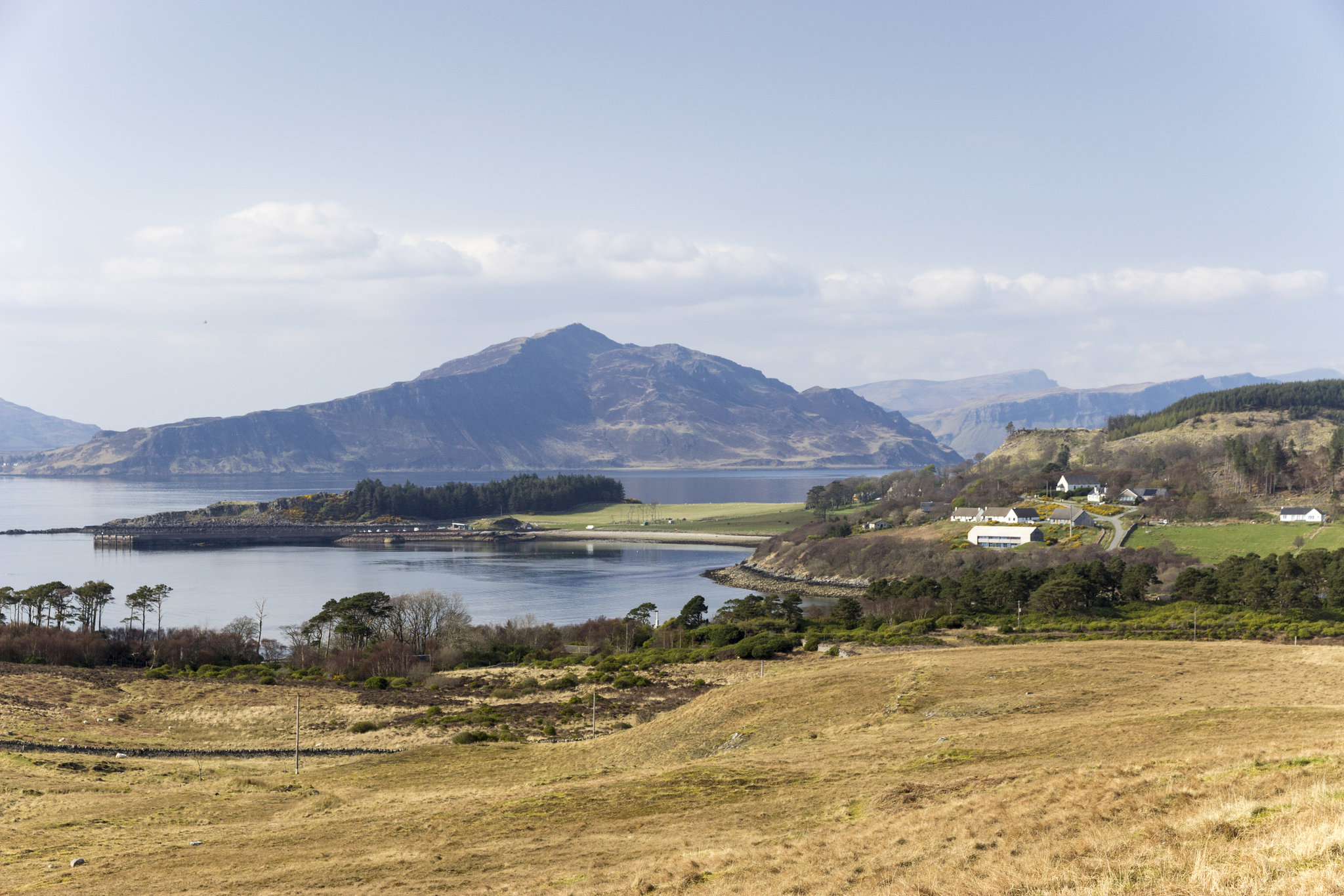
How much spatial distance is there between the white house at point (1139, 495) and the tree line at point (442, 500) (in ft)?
357

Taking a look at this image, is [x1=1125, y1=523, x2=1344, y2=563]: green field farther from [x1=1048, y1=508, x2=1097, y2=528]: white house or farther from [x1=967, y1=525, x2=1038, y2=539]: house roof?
[x1=967, y1=525, x2=1038, y2=539]: house roof

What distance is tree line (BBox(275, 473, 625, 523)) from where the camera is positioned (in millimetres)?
172500

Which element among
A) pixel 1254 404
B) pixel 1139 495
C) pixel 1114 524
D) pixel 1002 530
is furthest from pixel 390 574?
pixel 1254 404

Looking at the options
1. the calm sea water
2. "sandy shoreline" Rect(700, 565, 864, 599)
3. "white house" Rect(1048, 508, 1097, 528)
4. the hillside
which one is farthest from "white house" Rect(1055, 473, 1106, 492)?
"sandy shoreline" Rect(700, 565, 864, 599)

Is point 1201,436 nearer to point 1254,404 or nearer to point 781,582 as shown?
point 1254,404

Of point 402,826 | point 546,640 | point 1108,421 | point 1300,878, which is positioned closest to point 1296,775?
point 1300,878

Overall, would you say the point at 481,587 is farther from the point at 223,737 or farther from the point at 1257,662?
the point at 1257,662

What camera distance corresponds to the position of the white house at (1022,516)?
3888 inches

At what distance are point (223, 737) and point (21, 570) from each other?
85304 mm

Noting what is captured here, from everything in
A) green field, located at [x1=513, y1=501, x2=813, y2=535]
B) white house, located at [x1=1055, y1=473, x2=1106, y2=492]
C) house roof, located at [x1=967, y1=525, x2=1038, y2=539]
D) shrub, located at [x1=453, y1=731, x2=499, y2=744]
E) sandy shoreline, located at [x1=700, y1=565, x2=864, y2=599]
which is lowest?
sandy shoreline, located at [x1=700, y1=565, x2=864, y2=599]

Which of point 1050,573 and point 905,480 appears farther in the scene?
point 905,480

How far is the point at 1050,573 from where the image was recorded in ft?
207

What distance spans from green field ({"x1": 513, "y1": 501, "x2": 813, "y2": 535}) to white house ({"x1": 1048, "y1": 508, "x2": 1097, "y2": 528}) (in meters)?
47.0

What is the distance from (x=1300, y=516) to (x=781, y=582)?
175ft
